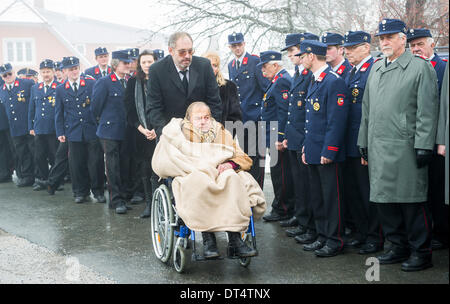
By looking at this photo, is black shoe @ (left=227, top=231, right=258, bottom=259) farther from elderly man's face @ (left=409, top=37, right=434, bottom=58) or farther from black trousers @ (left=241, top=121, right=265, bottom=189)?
elderly man's face @ (left=409, top=37, right=434, bottom=58)

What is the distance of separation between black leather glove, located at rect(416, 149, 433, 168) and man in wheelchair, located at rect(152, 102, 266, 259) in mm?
1388

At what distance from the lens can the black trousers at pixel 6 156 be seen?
11.0m

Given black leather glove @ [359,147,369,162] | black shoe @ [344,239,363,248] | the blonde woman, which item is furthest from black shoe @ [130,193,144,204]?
black leather glove @ [359,147,369,162]

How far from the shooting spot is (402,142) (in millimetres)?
A: 4789

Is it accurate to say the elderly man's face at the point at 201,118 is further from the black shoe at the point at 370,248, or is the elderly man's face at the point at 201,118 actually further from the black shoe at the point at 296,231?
the black shoe at the point at 370,248

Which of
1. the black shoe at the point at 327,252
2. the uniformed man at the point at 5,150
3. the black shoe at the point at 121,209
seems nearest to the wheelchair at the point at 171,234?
the black shoe at the point at 327,252

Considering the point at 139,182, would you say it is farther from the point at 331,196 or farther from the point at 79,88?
the point at 331,196

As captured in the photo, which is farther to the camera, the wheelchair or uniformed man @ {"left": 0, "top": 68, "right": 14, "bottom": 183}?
uniformed man @ {"left": 0, "top": 68, "right": 14, "bottom": 183}

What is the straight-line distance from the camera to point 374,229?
5.52 meters

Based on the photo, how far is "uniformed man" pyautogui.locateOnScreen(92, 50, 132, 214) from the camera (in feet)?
25.8

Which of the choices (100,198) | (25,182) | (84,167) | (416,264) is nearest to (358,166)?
(416,264)

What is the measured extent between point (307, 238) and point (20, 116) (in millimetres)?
6734

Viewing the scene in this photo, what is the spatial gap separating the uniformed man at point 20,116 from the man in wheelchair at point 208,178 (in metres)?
6.12
